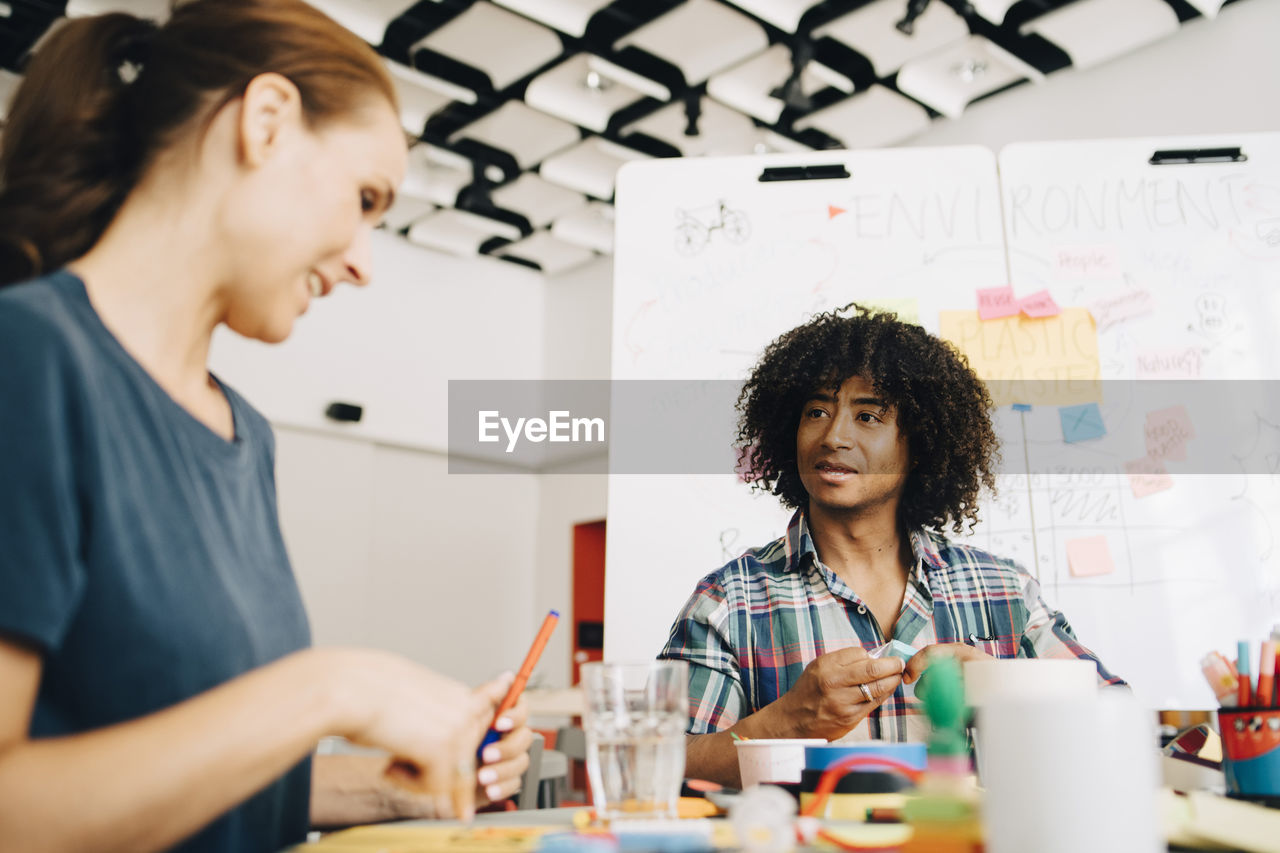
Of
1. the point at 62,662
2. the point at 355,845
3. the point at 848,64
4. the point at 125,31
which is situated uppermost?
the point at 848,64

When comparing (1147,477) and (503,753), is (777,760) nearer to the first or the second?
(503,753)

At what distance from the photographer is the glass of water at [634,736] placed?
2.46 feet

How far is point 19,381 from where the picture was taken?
59 cm

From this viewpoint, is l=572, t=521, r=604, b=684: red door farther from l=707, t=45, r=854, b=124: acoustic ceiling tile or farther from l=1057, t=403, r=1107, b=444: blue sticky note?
l=1057, t=403, r=1107, b=444: blue sticky note

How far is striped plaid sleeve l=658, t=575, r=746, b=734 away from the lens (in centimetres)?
148

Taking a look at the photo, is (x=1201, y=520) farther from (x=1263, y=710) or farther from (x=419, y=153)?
(x=419, y=153)

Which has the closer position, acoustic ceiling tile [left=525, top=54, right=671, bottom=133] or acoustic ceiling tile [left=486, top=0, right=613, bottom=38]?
acoustic ceiling tile [left=486, top=0, right=613, bottom=38]

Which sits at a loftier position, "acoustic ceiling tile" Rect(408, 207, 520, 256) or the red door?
"acoustic ceiling tile" Rect(408, 207, 520, 256)

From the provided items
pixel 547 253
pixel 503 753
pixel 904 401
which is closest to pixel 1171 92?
pixel 904 401

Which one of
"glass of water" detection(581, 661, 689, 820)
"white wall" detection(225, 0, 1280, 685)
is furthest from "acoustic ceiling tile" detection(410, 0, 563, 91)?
"glass of water" detection(581, 661, 689, 820)

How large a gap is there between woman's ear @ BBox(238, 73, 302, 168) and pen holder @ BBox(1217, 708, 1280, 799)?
3.18 feet

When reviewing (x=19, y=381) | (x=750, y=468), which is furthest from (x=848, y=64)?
(x=19, y=381)

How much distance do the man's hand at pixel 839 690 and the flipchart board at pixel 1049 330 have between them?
2.63 ft

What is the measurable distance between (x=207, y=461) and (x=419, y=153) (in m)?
4.64
